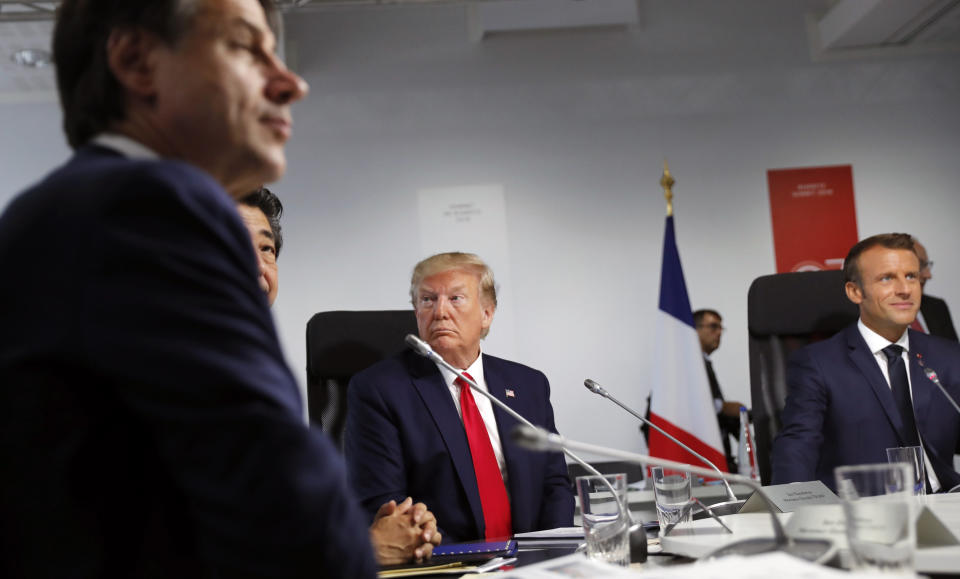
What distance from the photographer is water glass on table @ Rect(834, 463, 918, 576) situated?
941mm

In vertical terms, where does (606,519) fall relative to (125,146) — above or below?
below

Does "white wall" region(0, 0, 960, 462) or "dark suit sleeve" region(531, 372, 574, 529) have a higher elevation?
"white wall" region(0, 0, 960, 462)

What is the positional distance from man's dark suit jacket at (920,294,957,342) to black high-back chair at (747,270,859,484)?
142cm

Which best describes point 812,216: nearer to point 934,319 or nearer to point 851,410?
point 934,319

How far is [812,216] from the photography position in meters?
5.90

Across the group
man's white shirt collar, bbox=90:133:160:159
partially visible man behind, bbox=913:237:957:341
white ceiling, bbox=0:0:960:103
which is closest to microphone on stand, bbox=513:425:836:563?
man's white shirt collar, bbox=90:133:160:159

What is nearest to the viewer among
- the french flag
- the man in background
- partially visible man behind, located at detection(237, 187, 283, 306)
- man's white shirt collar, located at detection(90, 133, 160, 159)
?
man's white shirt collar, located at detection(90, 133, 160, 159)

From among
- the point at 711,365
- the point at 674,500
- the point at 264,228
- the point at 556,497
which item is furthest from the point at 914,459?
the point at 711,365

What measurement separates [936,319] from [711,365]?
5.27ft

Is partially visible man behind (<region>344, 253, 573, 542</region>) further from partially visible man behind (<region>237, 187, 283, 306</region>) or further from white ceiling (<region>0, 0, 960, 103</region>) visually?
white ceiling (<region>0, 0, 960, 103</region>)

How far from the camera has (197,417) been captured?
72 cm

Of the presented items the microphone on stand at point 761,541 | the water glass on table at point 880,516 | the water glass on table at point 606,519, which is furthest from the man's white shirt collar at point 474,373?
the water glass on table at point 880,516

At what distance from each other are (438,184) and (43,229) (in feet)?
17.0

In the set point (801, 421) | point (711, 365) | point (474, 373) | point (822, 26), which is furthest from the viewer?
point (822, 26)
